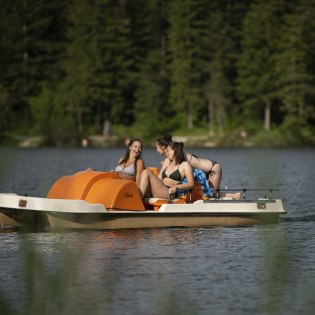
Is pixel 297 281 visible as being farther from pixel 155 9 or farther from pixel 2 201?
pixel 155 9

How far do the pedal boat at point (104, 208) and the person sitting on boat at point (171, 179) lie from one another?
165 mm

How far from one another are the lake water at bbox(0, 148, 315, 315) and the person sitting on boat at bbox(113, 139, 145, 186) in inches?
41.6

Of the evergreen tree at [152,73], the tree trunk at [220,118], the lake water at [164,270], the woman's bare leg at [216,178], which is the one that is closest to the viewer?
the lake water at [164,270]

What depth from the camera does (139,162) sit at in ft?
68.0

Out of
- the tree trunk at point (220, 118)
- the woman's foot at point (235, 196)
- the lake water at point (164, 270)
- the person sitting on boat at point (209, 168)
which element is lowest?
the lake water at point (164, 270)

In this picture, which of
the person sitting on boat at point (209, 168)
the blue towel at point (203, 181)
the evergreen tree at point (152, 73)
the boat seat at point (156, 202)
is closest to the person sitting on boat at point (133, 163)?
the boat seat at point (156, 202)

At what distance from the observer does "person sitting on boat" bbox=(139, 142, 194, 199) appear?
20547mm

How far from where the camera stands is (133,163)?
68.5ft

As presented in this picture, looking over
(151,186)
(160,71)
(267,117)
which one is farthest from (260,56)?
(151,186)

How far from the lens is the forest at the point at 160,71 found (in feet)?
317

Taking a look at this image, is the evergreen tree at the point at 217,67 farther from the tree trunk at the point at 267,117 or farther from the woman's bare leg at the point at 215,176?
the woman's bare leg at the point at 215,176

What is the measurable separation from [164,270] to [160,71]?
88.9 metres

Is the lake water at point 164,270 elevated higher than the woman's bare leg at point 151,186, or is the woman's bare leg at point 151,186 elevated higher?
the woman's bare leg at point 151,186

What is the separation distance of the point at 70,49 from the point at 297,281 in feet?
291
